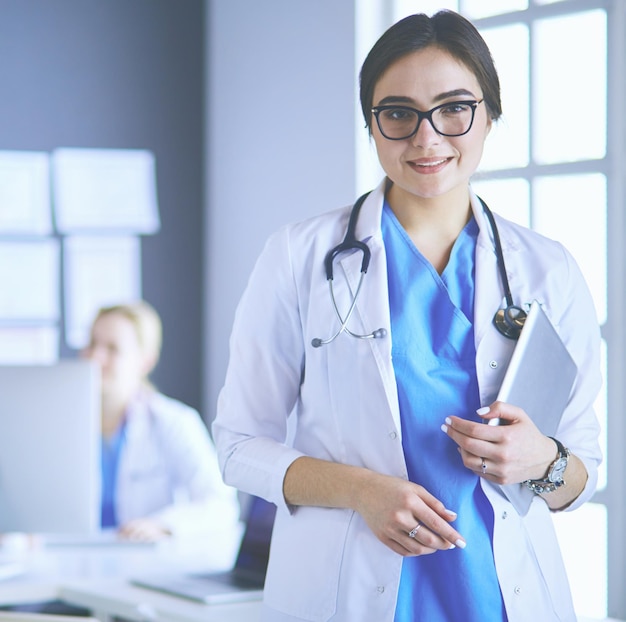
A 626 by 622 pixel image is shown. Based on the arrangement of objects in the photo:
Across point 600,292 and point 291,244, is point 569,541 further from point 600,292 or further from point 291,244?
point 291,244

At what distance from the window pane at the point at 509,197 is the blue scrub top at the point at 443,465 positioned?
74.0 inches

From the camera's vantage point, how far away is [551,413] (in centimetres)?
140

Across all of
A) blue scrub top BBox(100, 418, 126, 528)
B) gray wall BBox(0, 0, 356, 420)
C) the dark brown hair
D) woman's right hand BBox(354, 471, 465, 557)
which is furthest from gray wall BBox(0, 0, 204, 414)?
woman's right hand BBox(354, 471, 465, 557)

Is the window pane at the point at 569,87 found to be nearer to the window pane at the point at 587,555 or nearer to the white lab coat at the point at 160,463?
the window pane at the point at 587,555

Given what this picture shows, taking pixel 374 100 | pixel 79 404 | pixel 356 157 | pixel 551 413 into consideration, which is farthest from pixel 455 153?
pixel 356 157

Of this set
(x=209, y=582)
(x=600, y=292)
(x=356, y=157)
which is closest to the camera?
(x=209, y=582)

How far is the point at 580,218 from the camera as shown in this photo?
307cm

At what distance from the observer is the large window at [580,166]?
2.90 m

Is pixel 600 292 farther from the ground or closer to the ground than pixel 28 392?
farther from the ground

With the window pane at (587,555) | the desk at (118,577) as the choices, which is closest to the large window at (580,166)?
the window pane at (587,555)

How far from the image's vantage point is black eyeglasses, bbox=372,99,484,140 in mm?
1364

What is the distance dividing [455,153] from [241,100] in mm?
2968

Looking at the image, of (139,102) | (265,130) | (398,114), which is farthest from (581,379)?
(139,102)

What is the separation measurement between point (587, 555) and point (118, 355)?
175 centimetres
